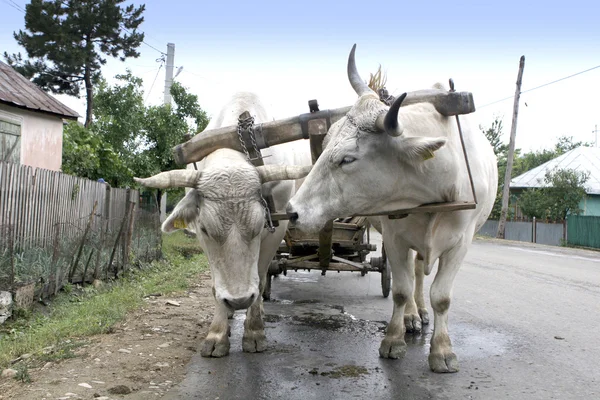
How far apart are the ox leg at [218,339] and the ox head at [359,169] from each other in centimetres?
132

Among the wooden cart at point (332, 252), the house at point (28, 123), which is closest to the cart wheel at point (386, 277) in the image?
the wooden cart at point (332, 252)

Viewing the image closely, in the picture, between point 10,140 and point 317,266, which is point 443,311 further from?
point 10,140

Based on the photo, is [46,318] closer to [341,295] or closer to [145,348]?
[145,348]

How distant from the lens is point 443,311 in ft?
15.9

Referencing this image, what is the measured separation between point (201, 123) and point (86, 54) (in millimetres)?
12193

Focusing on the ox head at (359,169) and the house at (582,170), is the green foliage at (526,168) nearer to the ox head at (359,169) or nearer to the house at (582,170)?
the house at (582,170)

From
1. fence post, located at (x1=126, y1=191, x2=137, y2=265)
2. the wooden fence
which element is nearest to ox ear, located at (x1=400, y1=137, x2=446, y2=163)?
the wooden fence

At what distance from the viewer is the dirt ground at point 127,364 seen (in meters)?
3.95

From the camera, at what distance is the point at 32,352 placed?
16.3 ft

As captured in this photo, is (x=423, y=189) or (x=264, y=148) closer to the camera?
(x=423, y=189)

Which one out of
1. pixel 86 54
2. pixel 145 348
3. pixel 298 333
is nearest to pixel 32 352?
pixel 145 348

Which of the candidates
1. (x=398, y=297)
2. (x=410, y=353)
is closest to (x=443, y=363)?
(x=410, y=353)

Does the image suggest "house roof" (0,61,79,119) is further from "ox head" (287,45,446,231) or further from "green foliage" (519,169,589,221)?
"green foliage" (519,169,589,221)

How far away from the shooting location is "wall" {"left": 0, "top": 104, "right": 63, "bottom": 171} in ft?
44.0
